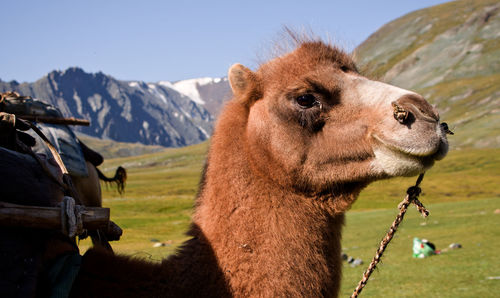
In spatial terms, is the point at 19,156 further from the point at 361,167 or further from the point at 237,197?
the point at 361,167

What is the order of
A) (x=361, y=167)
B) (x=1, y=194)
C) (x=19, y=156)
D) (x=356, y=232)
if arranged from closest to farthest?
(x=1, y=194) → (x=19, y=156) → (x=361, y=167) → (x=356, y=232)

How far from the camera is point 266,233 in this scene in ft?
11.0

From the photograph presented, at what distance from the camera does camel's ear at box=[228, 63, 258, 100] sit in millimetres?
3938

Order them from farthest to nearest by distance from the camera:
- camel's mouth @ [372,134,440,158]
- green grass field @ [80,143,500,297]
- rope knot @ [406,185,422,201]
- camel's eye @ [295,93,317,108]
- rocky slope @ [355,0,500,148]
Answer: rocky slope @ [355,0,500,148]
green grass field @ [80,143,500,297]
camel's eye @ [295,93,317,108]
rope knot @ [406,185,422,201]
camel's mouth @ [372,134,440,158]

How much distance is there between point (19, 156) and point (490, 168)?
76997 millimetres

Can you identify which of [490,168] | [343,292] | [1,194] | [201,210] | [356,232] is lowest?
[490,168]

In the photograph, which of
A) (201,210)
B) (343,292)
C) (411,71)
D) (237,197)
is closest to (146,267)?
(201,210)

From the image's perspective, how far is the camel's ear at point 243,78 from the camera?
3938 mm

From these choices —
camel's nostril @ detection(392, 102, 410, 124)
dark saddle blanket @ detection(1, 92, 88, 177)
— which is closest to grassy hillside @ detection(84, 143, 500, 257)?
dark saddle blanket @ detection(1, 92, 88, 177)

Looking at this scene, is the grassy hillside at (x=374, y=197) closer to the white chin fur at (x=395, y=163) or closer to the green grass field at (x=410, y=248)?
the green grass field at (x=410, y=248)

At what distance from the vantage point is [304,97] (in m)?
3.65

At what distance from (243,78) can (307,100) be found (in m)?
0.65

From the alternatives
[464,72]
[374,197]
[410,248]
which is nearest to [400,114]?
[410,248]

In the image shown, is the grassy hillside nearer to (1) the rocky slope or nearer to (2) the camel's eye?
(1) the rocky slope
